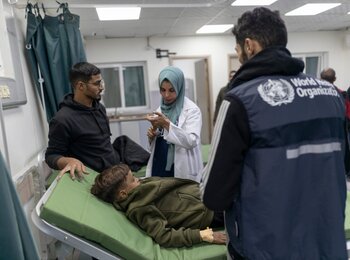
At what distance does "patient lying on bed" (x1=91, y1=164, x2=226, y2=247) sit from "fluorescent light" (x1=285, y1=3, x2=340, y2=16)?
12.7ft

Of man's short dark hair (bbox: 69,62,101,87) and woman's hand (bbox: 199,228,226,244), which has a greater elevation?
man's short dark hair (bbox: 69,62,101,87)

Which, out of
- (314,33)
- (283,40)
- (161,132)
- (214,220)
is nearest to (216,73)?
(314,33)

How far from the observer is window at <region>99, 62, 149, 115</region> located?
19.7ft

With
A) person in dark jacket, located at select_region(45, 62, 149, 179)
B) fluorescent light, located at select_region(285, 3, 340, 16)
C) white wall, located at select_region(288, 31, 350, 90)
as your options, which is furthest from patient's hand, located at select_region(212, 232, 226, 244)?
white wall, located at select_region(288, 31, 350, 90)

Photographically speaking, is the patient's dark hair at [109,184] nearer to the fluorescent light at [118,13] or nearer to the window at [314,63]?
the fluorescent light at [118,13]

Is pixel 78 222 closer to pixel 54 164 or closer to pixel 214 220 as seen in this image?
pixel 54 164

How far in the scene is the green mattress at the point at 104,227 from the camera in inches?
47.5

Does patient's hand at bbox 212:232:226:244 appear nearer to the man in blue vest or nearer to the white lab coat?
the man in blue vest

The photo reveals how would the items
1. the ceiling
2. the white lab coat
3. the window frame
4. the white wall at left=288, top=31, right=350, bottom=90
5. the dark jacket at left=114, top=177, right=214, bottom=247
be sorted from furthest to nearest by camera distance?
the white wall at left=288, top=31, right=350, bottom=90 → the window frame → the ceiling → the white lab coat → the dark jacket at left=114, top=177, right=214, bottom=247

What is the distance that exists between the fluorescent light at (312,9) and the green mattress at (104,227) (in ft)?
13.5

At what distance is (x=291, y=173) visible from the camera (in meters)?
0.91

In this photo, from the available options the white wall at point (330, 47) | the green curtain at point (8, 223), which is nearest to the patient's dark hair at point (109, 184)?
the green curtain at point (8, 223)

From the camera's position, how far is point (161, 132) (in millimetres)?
1942

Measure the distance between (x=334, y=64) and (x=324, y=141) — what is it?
6.45 metres
